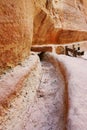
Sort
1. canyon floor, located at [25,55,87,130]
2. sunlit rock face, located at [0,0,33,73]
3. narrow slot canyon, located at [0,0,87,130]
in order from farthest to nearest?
sunlit rock face, located at [0,0,33,73], narrow slot canyon, located at [0,0,87,130], canyon floor, located at [25,55,87,130]

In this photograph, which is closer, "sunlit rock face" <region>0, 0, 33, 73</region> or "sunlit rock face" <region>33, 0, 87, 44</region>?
"sunlit rock face" <region>0, 0, 33, 73</region>

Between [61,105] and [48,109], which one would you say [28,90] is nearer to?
[48,109]

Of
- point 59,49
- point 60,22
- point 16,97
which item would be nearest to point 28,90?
point 16,97

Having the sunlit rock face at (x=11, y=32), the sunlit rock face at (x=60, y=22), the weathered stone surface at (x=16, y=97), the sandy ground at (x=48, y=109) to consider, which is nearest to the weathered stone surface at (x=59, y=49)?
the sunlit rock face at (x=60, y=22)

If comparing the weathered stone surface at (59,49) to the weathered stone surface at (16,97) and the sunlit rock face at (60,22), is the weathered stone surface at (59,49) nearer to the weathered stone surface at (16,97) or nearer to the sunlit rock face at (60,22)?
the sunlit rock face at (60,22)

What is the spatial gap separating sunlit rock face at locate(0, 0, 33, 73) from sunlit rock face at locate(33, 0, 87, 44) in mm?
2290

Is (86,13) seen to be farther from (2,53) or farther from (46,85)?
(2,53)

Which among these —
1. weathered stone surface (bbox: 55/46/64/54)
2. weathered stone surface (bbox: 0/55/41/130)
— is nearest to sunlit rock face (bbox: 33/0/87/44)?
weathered stone surface (bbox: 55/46/64/54)

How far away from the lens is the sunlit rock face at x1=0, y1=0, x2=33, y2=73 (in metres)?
2.11

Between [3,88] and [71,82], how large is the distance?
755 millimetres

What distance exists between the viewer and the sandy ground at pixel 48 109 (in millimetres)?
1702

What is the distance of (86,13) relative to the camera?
784 cm

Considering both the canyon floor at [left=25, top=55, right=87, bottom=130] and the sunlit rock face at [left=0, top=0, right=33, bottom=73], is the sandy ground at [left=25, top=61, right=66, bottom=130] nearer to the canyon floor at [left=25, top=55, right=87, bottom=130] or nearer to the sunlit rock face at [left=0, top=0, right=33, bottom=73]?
the canyon floor at [left=25, top=55, right=87, bottom=130]

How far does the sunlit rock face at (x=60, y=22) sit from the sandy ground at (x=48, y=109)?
275 centimetres
